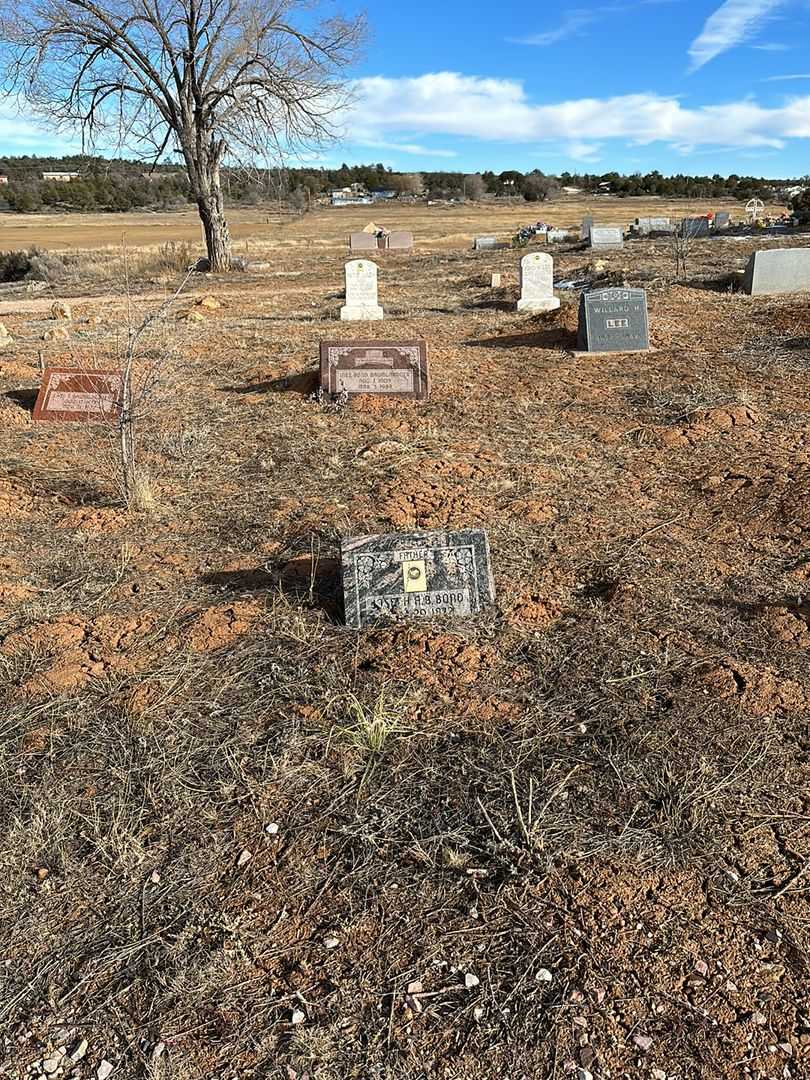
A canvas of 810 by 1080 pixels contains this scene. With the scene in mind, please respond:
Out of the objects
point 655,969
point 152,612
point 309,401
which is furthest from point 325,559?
point 309,401

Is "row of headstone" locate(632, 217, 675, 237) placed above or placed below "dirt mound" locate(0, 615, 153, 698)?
above

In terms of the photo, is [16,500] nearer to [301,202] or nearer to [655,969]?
[655,969]

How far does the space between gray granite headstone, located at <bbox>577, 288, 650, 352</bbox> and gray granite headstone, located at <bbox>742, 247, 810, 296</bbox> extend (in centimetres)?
431

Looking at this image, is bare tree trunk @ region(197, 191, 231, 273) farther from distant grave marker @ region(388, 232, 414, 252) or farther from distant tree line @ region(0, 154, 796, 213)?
distant tree line @ region(0, 154, 796, 213)

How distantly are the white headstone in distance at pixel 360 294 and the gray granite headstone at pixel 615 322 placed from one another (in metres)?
5.01

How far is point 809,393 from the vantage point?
25.2 feet

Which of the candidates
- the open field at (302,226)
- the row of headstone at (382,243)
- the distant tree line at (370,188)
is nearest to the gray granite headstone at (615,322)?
the row of headstone at (382,243)

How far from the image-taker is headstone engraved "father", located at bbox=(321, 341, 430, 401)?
844 cm

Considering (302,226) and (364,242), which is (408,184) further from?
(364,242)

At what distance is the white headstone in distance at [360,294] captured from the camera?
13.8 meters

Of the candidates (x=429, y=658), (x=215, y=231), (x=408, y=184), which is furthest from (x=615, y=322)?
(x=408, y=184)

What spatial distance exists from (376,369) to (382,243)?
27.0 meters

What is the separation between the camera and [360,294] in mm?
13836

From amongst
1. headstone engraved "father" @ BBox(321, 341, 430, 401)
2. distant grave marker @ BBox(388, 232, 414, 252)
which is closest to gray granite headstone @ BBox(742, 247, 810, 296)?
headstone engraved "father" @ BBox(321, 341, 430, 401)
